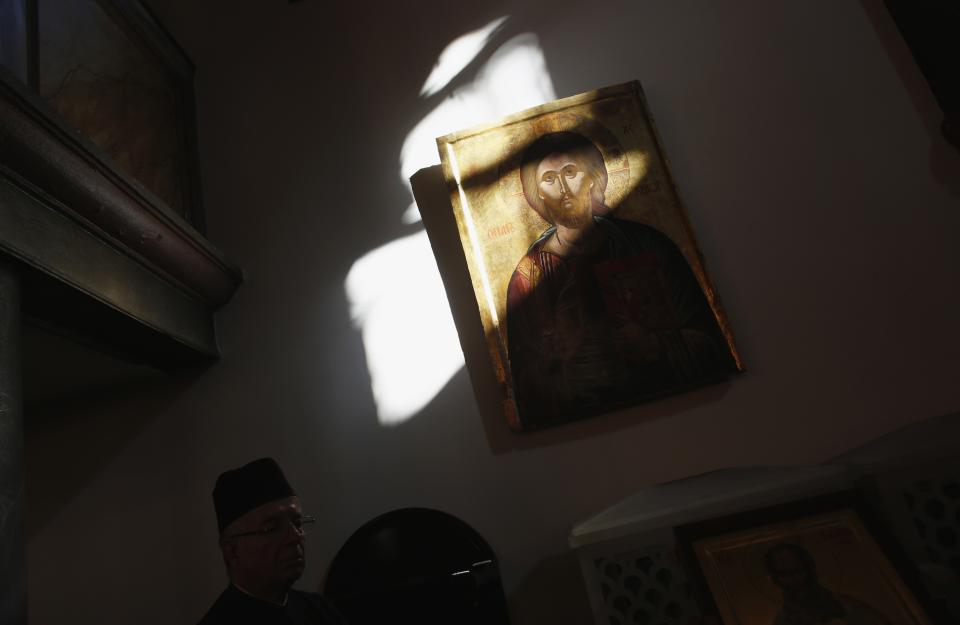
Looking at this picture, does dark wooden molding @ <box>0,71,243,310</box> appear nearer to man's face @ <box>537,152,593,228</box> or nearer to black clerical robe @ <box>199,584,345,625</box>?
black clerical robe @ <box>199,584,345,625</box>

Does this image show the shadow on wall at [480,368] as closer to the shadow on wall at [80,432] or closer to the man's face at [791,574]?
the man's face at [791,574]

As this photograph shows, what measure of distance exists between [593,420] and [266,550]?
1.50 metres

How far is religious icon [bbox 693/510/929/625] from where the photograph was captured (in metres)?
2.00

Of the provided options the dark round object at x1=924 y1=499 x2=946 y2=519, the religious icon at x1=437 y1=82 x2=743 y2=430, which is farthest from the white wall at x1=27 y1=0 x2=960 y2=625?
the dark round object at x1=924 y1=499 x2=946 y2=519

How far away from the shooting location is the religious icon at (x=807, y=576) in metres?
2.00

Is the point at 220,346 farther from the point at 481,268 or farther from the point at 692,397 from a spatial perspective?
the point at 692,397

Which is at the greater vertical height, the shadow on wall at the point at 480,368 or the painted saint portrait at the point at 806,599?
the shadow on wall at the point at 480,368

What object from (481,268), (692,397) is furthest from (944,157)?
(481,268)

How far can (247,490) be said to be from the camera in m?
2.46

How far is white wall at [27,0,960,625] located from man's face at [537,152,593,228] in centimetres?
50

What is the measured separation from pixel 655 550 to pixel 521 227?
5.48ft

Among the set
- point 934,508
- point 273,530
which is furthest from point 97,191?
point 934,508

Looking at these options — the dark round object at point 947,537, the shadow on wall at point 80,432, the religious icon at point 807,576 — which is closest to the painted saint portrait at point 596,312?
the religious icon at point 807,576

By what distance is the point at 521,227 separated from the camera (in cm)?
340
